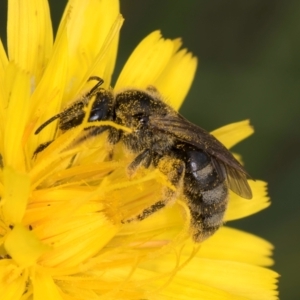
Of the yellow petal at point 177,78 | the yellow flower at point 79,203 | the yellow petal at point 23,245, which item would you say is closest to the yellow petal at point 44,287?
the yellow flower at point 79,203

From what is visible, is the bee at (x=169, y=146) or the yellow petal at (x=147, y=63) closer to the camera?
the bee at (x=169, y=146)

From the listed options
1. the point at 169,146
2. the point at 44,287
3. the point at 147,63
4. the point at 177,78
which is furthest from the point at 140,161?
the point at 177,78

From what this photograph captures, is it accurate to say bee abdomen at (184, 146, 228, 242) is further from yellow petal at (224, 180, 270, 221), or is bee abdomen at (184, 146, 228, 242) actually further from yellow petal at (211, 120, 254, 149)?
yellow petal at (211, 120, 254, 149)

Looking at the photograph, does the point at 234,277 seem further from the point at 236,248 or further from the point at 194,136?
the point at 194,136

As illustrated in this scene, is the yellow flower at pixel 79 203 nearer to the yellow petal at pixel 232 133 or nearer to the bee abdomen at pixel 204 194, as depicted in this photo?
the bee abdomen at pixel 204 194

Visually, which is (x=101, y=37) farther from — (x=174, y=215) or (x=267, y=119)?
(x=267, y=119)

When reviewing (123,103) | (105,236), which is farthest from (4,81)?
(105,236)

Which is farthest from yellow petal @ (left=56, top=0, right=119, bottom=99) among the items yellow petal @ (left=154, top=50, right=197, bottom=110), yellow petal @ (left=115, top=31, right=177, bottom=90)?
yellow petal @ (left=154, top=50, right=197, bottom=110)

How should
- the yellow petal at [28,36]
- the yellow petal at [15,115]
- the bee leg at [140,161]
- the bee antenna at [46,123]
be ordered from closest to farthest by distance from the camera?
the yellow petal at [15,115], the bee antenna at [46,123], the bee leg at [140,161], the yellow petal at [28,36]
